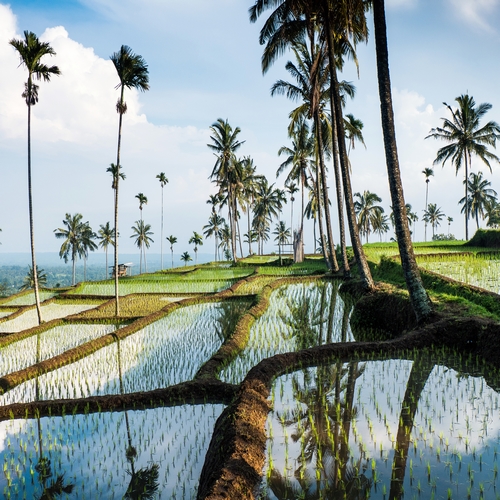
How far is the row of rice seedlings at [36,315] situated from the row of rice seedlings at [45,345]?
219cm

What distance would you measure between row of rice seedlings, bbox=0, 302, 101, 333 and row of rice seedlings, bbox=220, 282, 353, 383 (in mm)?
8206

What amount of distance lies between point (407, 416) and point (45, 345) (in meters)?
9.60

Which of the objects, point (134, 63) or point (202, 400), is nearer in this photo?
point (202, 400)

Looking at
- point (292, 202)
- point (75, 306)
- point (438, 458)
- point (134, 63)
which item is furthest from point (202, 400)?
point (292, 202)

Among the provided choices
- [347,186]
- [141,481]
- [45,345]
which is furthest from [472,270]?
[45,345]

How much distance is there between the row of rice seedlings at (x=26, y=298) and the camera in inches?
840

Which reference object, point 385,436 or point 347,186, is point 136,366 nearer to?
point 385,436

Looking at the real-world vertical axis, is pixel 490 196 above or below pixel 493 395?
above

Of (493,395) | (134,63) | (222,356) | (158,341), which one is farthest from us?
(134,63)

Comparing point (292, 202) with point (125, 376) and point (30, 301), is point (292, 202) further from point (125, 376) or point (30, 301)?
point (125, 376)

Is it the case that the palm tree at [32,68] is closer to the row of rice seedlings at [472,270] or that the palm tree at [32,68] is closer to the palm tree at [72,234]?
the row of rice seedlings at [472,270]

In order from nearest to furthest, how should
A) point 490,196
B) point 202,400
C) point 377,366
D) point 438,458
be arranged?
point 438,458, point 202,400, point 377,366, point 490,196

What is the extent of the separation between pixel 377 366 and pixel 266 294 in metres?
8.52

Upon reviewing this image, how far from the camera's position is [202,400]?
19.8 feet
